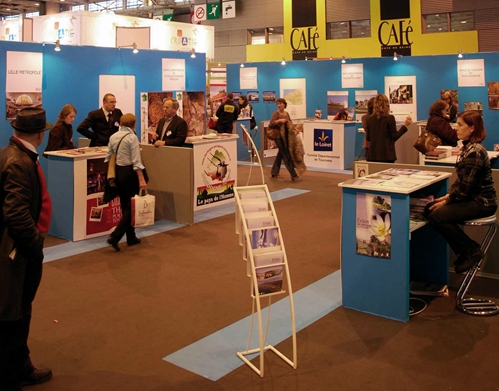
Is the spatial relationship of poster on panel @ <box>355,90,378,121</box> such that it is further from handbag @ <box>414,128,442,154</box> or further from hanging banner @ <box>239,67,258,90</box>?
handbag @ <box>414,128,442,154</box>

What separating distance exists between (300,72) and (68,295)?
426 inches

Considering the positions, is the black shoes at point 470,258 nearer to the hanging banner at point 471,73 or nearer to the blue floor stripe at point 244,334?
the blue floor stripe at point 244,334

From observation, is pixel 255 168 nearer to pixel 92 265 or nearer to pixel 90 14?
pixel 90 14

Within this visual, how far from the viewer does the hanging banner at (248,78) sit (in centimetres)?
1530

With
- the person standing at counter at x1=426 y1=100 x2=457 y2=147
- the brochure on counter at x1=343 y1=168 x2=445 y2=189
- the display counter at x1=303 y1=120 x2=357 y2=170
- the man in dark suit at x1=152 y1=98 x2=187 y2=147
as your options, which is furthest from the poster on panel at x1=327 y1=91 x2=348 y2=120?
the brochure on counter at x1=343 y1=168 x2=445 y2=189

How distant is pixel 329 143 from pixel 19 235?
9629 mm

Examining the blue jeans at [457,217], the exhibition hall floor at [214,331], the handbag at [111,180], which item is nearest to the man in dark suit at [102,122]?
Result: the handbag at [111,180]

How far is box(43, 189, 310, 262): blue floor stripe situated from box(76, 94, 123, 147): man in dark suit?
1.35 metres

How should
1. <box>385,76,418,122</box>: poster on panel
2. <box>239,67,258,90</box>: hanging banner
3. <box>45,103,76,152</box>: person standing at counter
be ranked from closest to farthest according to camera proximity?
1. <box>45,103,76,152</box>: person standing at counter
2. <box>385,76,418,122</box>: poster on panel
3. <box>239,67,258,90</box>: hanging banner

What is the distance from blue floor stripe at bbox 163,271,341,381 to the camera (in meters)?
3.60

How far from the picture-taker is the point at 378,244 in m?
4.24

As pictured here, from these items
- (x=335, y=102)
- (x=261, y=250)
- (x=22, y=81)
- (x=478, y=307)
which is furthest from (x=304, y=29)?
(x=261, y=250)

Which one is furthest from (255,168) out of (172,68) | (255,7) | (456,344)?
(255,7)

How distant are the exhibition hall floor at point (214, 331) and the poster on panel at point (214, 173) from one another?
173 centimetres
